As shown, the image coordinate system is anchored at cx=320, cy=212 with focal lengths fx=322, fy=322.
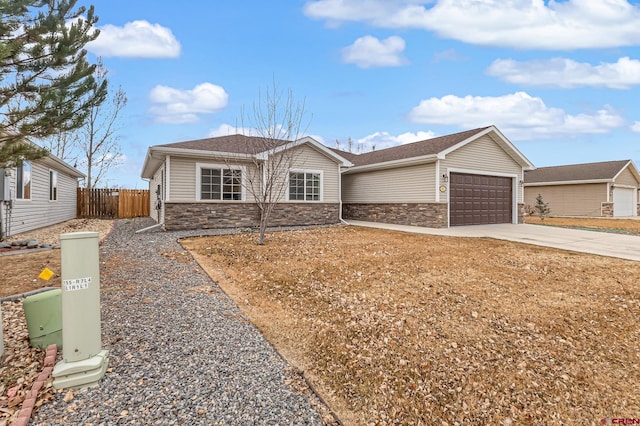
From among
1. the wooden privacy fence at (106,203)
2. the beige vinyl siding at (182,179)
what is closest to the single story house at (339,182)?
the beige vinyl siding at (182,179)

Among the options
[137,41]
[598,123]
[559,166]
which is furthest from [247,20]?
[598,123]

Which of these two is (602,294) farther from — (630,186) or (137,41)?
(630,186)

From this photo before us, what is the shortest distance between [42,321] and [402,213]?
1358cm

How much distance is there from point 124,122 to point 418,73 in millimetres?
22127

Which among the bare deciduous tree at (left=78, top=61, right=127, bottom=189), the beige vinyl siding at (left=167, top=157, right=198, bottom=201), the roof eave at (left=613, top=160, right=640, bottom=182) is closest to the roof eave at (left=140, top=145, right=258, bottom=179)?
the beige vinyl siding at (left=167, top=157, right=198, bottom=201)

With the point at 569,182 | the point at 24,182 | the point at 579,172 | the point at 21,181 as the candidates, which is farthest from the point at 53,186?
the point at 579,172

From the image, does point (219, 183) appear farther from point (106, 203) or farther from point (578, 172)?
point (578, 172)

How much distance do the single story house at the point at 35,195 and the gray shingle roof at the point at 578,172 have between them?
31.4m

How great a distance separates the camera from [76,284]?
2607 millimetres

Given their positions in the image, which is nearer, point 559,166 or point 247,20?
point 247,20

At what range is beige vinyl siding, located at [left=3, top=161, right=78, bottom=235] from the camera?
10.5 m

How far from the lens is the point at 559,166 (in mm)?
28859

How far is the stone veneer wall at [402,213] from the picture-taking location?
1345 centimetres
